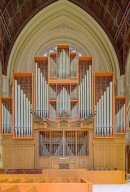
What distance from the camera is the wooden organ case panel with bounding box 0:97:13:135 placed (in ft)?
64.9

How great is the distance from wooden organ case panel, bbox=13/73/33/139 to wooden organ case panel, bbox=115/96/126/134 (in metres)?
4.08

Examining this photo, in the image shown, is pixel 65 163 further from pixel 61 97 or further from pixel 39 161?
pixel 61 97

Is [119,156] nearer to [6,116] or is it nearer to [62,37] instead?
[6,116]

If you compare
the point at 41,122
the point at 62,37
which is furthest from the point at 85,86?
the point at 62,37

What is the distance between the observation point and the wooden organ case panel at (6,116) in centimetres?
1977

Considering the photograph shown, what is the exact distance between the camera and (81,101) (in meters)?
19.9

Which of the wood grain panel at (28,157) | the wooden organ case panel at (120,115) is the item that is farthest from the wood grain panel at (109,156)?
the wood grain panel at (28,157)

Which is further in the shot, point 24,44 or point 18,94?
point 24,44

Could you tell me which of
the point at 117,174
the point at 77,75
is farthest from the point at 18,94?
the point at 117,174

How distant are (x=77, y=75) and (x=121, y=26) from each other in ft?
18.8

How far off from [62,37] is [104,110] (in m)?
8.18

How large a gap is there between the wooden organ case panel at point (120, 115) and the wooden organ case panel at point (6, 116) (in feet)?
16.7

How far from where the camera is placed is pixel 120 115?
65.2ft

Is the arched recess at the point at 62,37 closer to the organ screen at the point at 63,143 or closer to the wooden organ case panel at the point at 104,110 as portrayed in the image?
the wooden organ case panel at the point at 104,110
